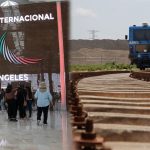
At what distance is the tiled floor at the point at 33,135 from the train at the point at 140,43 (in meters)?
13.2

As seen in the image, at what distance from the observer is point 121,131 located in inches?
288

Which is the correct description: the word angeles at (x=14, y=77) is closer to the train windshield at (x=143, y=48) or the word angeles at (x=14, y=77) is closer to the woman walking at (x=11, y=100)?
the woman walking at (x=11, y=100)

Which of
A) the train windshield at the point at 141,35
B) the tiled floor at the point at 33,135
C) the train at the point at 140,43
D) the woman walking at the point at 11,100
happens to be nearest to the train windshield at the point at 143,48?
the train at the point at 140,43

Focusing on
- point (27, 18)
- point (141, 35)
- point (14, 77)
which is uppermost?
point (27, 18)

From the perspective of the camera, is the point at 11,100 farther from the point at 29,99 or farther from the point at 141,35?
the point at 141,35

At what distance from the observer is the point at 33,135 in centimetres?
1750

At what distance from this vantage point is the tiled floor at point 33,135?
48.0ft

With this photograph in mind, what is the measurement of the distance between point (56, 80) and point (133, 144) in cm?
2080

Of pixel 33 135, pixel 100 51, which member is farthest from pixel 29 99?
pixel 100 51

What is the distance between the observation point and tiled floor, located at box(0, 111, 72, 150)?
14.6 m

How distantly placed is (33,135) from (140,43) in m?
20.2

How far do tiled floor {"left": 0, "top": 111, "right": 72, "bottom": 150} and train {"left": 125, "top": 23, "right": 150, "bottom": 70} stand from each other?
1323cm

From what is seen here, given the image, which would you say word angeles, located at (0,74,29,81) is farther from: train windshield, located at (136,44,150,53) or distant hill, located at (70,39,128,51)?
distant hill, located at (70,39,128,51)

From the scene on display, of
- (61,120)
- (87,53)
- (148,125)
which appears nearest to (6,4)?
(61,120)
